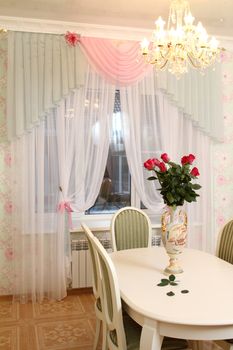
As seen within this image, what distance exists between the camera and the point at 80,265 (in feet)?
12.5

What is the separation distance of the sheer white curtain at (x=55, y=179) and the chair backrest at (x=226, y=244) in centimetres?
148

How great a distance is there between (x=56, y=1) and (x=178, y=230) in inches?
90.5

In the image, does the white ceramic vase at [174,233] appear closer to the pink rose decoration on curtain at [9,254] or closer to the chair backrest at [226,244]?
the chair backrest at [226,244]

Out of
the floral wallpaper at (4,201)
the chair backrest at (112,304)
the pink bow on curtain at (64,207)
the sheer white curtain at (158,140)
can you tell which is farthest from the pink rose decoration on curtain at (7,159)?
the chair backrest at (112,304)

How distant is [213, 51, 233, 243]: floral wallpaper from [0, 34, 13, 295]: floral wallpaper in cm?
238

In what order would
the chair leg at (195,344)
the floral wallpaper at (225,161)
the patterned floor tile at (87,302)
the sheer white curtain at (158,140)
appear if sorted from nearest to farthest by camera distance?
1. the chair leg at (195,344)
2. the patterned floor tile at (87,302)
3. the sheer white curtain at (158,140)
4. the floral wallpaper at (225,161)

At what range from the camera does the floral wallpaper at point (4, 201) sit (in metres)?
3.67

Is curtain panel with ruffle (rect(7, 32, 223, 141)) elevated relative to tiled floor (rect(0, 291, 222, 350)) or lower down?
elevated

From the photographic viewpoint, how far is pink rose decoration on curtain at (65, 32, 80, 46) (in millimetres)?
3656

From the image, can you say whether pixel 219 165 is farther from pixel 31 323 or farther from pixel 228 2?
pixel 31 323

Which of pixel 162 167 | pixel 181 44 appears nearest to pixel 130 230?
pixel 162 167

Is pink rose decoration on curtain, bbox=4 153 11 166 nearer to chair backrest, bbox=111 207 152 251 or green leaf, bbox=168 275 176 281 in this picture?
chair backrest, bbox=111 207 152 251

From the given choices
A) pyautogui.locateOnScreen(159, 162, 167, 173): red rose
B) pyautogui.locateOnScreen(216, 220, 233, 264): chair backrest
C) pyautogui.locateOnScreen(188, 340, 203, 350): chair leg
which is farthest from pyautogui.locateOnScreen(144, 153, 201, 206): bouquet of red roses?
pyautogui.locateOnScreen(188, 340, 203, 350): chair leg

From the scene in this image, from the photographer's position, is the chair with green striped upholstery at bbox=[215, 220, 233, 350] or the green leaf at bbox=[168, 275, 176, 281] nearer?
the green leaf at bbox=[168, 275, 176, 281]
